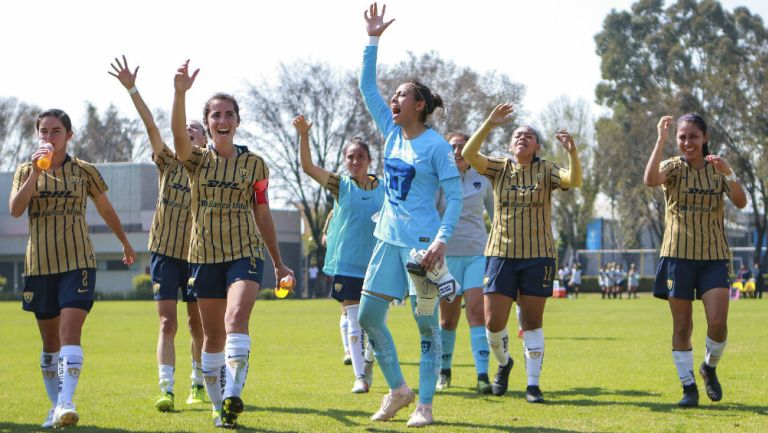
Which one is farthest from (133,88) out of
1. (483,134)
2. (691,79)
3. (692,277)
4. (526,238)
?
(691,79)

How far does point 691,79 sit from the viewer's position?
206ft

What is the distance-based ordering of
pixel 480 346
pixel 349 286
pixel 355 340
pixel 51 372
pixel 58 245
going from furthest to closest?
pixel 349 286 < pixel 355 340 < pixel 480 346 < pixel 51 372 < pixel 58 245

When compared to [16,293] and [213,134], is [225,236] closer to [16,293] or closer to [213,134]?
[213,134]

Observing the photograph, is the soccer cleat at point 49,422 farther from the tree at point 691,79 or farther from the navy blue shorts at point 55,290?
the tree at point 691,79

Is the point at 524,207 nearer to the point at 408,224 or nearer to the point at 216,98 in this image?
the point at 408,224

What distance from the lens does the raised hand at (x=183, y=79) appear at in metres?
7.58

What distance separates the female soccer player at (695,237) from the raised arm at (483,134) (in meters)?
1.39

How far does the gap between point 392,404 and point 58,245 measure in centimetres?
271

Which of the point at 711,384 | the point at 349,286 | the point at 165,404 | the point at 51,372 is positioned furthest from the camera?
the point at 349,286

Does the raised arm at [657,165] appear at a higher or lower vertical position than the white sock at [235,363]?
higher

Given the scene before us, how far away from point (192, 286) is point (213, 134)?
1.12 m

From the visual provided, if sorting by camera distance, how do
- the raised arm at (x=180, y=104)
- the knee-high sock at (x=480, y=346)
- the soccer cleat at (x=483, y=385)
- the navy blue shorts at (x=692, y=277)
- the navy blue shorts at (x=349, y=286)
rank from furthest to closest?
the navy blue shorts at (x=349, y=286), the knee-high sock at (x=480, y=346), the soccer cleat at (x=483, y=385), the navy blue shorts at (x=692, y=277), the raised arm at (x=180, y=104)

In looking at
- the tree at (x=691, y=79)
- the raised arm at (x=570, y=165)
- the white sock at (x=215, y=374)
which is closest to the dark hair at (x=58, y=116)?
the white sock at (x=215, y=374)

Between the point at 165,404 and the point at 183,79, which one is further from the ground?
the point at 183,79
